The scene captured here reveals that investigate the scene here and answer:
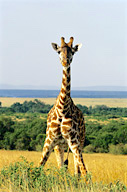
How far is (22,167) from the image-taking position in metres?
8.72

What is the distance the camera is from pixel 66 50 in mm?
8727

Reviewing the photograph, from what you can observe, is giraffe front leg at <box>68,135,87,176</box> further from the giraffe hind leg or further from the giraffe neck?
the giraffe neck

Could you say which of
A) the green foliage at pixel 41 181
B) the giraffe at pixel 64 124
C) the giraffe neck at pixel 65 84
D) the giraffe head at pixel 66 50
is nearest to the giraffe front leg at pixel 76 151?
the giraffe at pixel 64 124

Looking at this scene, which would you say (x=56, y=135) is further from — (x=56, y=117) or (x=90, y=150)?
(x=90, y=150)

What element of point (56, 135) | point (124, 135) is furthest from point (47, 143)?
point (124, 135)

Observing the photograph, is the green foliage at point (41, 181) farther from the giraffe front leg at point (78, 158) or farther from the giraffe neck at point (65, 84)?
the giraffe neck at point (65, 84)

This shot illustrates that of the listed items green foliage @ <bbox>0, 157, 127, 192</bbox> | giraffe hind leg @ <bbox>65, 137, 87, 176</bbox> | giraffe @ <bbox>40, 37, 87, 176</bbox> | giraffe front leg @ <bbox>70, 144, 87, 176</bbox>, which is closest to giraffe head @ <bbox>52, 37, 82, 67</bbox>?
giraffe @ <bbox>40, 37, 87, 176</bbox>

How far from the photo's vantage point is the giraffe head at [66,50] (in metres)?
8.61

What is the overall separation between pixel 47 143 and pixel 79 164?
36.6 inches

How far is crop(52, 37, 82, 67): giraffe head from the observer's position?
28.2ft

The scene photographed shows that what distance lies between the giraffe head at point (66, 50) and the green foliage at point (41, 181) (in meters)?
2.46

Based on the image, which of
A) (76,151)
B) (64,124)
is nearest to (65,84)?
(64,124)

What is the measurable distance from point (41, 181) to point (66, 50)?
3051 mm

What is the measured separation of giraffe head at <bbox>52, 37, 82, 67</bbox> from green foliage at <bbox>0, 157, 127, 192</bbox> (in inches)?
97.0
